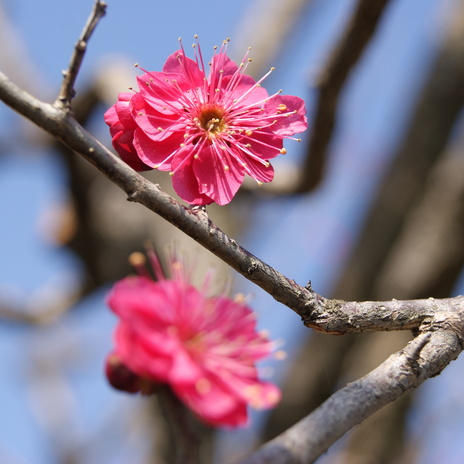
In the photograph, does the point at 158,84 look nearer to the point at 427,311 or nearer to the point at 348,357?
the point at 427,311

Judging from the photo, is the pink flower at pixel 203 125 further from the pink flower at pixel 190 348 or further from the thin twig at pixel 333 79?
the thin twig at pixel 333 79

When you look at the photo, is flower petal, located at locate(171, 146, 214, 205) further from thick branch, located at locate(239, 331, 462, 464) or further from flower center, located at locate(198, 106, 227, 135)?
thick branch, located at locate(239, 331, 462, 464)

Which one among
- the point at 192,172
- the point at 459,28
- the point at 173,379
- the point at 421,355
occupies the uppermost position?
the point at 459,28

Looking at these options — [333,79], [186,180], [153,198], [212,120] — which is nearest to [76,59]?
[153,198]

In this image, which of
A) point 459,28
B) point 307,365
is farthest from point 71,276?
point 459,28

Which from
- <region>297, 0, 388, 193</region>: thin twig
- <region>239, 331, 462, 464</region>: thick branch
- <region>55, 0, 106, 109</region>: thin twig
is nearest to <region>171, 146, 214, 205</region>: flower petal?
<region>55, 0, 106, 109</region>: thin twig
